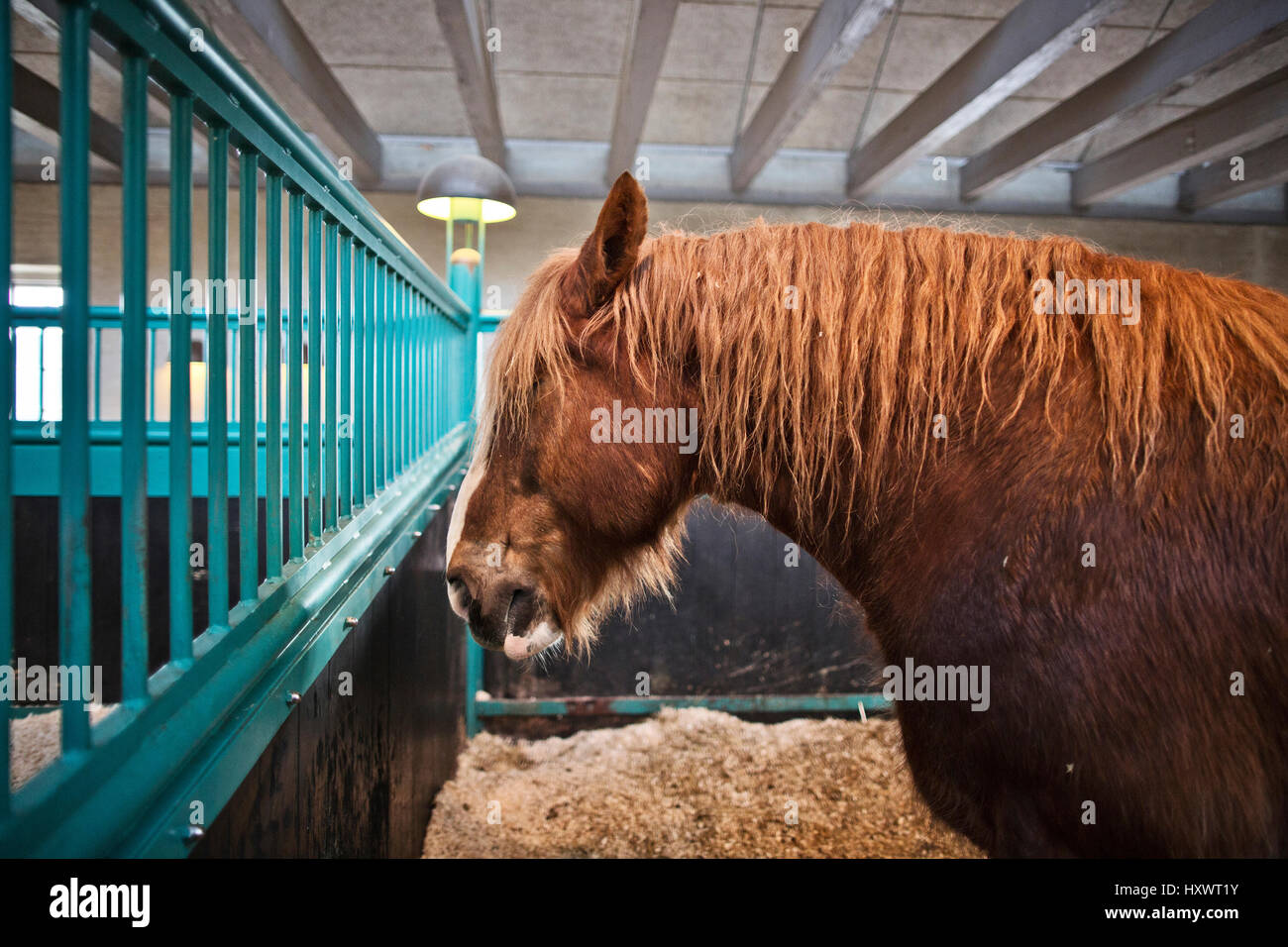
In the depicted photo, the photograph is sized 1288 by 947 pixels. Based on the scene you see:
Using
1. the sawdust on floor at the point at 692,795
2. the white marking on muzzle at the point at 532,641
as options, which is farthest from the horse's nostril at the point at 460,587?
the sawdust on floor at the point at 692,795

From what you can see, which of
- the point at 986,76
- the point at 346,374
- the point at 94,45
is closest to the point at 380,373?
the point at 346,374

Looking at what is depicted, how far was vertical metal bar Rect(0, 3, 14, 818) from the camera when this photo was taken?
0.52m

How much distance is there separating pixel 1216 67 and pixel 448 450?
4.55m

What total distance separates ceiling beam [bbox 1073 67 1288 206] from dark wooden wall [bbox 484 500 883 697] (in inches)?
183

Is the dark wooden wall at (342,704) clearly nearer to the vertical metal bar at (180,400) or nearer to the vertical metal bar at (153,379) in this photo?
the vertical metal bar at (180,400)

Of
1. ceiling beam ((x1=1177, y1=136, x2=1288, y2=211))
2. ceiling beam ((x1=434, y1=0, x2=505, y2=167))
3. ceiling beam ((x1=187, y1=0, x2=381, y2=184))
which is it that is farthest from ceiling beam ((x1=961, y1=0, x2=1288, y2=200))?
ceiling beam ((x1=187, y1=0, x2=381, y2=184))

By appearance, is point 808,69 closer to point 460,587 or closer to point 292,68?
point 292,68

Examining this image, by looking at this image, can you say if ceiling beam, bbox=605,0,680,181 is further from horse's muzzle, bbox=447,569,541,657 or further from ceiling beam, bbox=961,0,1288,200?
horse's muzzle, bbox=447,569,541,657

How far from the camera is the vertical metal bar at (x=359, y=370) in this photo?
1.65m

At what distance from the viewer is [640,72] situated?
14.8ft

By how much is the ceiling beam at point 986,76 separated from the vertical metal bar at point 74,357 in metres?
4.13

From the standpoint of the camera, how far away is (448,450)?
2914 mm
